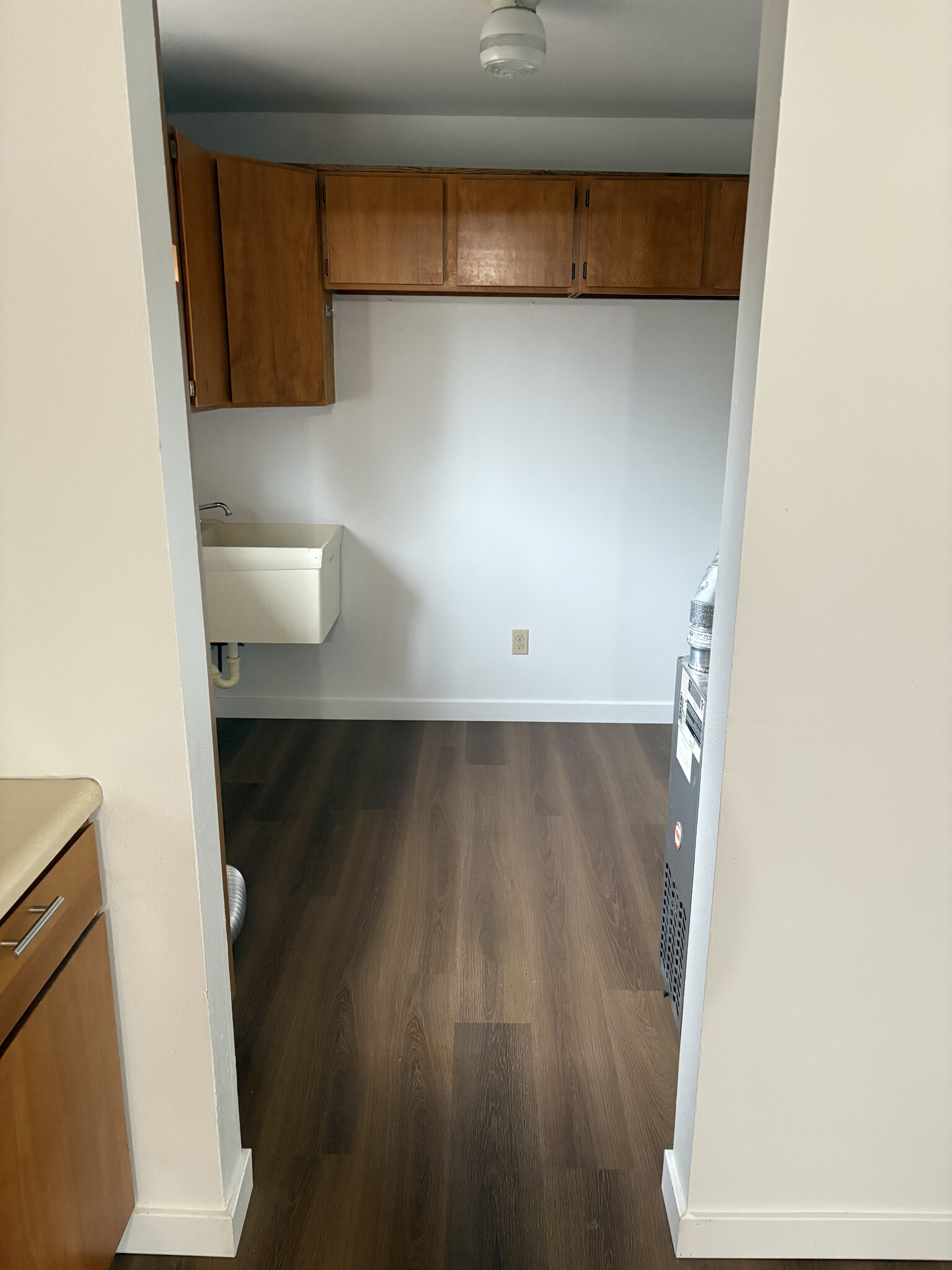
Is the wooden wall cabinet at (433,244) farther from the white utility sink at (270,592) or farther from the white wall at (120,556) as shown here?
the white wall at (120,556)

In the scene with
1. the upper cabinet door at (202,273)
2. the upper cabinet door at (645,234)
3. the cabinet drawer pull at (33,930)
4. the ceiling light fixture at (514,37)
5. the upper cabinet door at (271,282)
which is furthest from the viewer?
the upper cabinet door at (645,234)

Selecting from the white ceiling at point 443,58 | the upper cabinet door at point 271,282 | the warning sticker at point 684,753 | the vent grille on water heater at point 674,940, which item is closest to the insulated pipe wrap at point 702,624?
the warning sticker at point 684,753

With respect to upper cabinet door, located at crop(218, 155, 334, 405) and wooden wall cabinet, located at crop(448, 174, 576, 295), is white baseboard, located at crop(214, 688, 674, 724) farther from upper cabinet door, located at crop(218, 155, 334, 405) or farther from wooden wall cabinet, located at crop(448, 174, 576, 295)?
wooden wall cabinet, located at crop(448, 174, 576, 295)

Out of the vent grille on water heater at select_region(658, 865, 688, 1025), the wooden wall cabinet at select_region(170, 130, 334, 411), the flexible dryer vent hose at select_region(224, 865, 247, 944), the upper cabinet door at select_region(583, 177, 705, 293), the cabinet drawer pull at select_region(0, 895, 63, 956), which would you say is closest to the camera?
the cabinet drawer pull at select_region(0, 895, 63, 956)

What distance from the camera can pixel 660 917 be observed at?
2605 mm

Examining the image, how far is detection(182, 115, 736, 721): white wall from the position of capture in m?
3.72

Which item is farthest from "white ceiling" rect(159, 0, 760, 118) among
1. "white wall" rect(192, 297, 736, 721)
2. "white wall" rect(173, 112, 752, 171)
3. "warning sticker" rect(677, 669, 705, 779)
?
"warning sticker" rect(677, 669, 705, 779)

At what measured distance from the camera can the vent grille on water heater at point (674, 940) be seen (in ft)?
6.98

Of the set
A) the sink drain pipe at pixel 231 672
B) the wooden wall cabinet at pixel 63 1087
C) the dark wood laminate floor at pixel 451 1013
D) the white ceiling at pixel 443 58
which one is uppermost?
the white ceiling at pixel 443 58

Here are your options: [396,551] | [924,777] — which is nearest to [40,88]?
[924,777]

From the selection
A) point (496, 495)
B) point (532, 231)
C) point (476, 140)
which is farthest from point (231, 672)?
point (476, 140)

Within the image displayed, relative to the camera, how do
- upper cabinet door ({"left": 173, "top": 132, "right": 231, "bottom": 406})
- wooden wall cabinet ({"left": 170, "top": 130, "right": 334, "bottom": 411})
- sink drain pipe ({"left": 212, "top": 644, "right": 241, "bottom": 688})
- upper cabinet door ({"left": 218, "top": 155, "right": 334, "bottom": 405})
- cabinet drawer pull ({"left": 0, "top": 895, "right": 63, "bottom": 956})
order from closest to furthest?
cabinet drawer pull ({"left": 0, "top": 895, "right": 63, "bottom": 956})
upper cabinet door ({"left": 173, "top": 132, "right": 231, "bottom": 406})
wooden wall cabinet ({"left": 170, "top": 130, "right": 334, "bottom": 411})
upper cabinet door ({"left": 218, "top": 155, "right": 334, "bottom": 405})
sink drain pipe ({"left": 212, "top": 644, "right": 241, "bottom": 688})

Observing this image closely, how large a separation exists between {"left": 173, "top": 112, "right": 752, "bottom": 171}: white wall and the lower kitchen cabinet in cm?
312

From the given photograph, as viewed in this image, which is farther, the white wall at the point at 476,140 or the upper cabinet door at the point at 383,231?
the white wall at the point at 476,140
